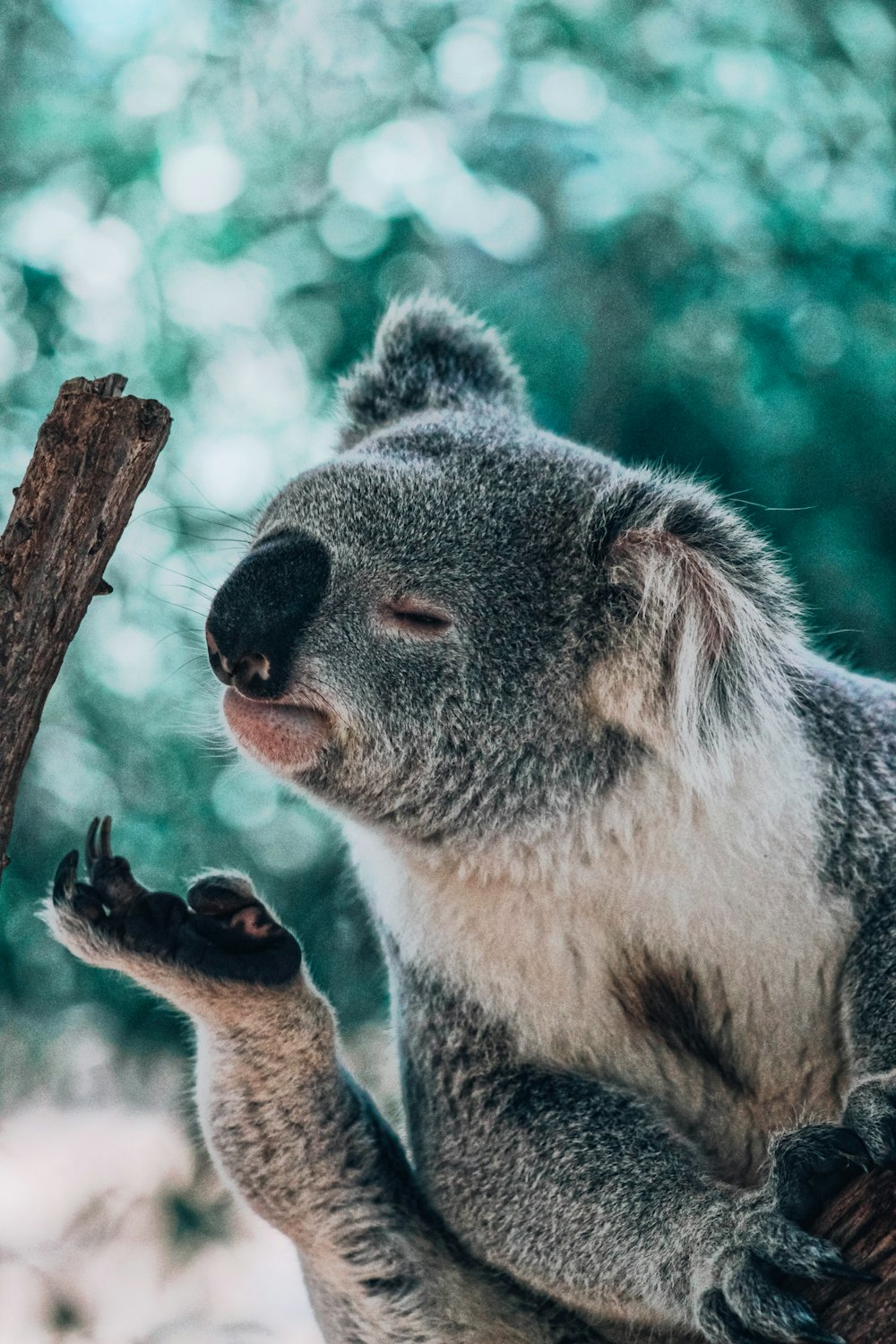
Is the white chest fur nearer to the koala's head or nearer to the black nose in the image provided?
the koala's head

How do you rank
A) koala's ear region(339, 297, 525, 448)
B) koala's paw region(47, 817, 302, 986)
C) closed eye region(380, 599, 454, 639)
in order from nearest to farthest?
closed eye region(380, 599, 454, 639)
koala's paw region(47, 817, 302, 986)
koala's ear region(339, 297, 525, 448)

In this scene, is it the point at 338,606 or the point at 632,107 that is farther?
the point at 632,107

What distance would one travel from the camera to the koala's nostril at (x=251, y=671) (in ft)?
6.24

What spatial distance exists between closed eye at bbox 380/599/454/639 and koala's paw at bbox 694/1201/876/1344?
0.90 m

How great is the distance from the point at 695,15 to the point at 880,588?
2066mm

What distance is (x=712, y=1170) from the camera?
2117 millimetres

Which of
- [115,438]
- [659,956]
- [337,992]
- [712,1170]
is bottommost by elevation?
[337,992]

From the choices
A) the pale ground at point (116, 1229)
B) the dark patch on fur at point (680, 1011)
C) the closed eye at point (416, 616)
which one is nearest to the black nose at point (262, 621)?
the closed eye at point (416, 616)

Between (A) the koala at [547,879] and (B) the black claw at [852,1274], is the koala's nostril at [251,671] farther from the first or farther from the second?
(B) the black claw at [852,1274]

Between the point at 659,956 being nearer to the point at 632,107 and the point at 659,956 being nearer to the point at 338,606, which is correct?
the point at 338,606

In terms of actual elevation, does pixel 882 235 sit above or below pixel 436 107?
above

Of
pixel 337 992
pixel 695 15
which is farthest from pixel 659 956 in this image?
pixel 695 15

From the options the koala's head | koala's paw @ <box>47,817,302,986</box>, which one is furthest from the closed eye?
koala's paw @ <box>47,817,302,986</box>

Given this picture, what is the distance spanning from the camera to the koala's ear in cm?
283
